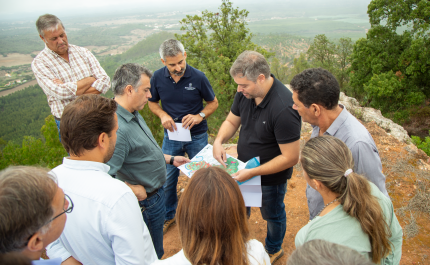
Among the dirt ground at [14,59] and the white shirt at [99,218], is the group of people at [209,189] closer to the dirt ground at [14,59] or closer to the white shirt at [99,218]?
the white shirt at [99,218]

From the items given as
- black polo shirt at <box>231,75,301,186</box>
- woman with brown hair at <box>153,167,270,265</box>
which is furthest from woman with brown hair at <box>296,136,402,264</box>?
black polo shirt at <box>231,75,301,186</box>

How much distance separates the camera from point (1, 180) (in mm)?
890

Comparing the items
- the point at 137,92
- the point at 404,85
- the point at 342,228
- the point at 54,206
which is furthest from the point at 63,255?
the point at 404,85

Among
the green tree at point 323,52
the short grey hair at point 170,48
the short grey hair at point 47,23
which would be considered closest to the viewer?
the short grey hair at point 47,23

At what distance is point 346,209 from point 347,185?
0.13 meters

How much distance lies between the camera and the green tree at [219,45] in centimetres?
1636

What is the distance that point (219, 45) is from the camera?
63.6ft

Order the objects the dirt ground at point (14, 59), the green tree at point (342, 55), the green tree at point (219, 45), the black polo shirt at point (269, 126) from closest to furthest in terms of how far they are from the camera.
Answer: the black polo shirt at point (269, 126) → the green tree at point (219, 45) → the green tree at point (342, 55) → the dirt ground at point (14, 59)

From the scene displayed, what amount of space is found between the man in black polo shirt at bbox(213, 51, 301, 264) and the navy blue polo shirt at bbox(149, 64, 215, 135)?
2.96 ft

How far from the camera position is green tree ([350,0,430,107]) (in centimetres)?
1377

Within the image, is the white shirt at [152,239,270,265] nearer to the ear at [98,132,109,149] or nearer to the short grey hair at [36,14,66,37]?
the ear at [98,132,109,149]

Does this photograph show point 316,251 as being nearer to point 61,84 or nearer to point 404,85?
point 61,84

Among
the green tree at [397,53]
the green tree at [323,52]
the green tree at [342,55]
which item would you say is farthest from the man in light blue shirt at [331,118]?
the green tree at [342,55]

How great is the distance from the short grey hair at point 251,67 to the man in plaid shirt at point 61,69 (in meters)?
2.05
